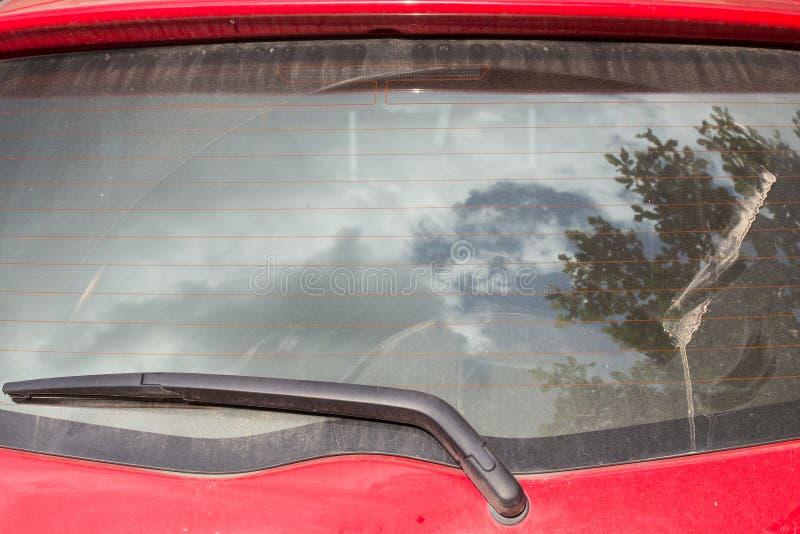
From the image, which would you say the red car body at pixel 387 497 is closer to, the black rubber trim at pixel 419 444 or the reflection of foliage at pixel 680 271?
the black rubber trim at pixel 419 444

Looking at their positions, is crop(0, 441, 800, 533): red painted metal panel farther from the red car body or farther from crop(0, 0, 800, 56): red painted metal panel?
crop(0, 0, 800, 56): red painted metal panel

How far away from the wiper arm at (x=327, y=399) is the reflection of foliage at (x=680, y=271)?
20cm

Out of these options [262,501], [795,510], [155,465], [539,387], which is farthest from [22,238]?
[795,510]

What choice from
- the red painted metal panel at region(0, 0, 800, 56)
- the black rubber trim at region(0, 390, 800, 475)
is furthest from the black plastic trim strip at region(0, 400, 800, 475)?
the red painted metal panel at region(0, 0, 800, 56)

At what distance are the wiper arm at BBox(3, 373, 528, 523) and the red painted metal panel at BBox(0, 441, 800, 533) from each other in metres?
0.06

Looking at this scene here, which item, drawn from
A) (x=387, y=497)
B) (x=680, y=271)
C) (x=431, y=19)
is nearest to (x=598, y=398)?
(x=680, y=271)

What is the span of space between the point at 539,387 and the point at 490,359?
11 centimetres

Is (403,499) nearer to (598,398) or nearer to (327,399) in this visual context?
(327,399)

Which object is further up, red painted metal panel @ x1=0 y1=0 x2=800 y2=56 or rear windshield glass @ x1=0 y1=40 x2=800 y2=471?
red painted metal panel @ x1=0 y1=0 x2=800 y2=56

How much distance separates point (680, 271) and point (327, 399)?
815 millimetres

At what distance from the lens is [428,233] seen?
155 centimetres

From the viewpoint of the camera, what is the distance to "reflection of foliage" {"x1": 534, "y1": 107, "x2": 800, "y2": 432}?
141 cm

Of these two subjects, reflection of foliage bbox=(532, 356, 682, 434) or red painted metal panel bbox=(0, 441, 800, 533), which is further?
reflection of foliage bbox=(532, 356, 682, 434)

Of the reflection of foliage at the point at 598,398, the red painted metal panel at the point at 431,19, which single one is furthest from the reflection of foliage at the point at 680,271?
the red painted metal panel at the point at 431,19
